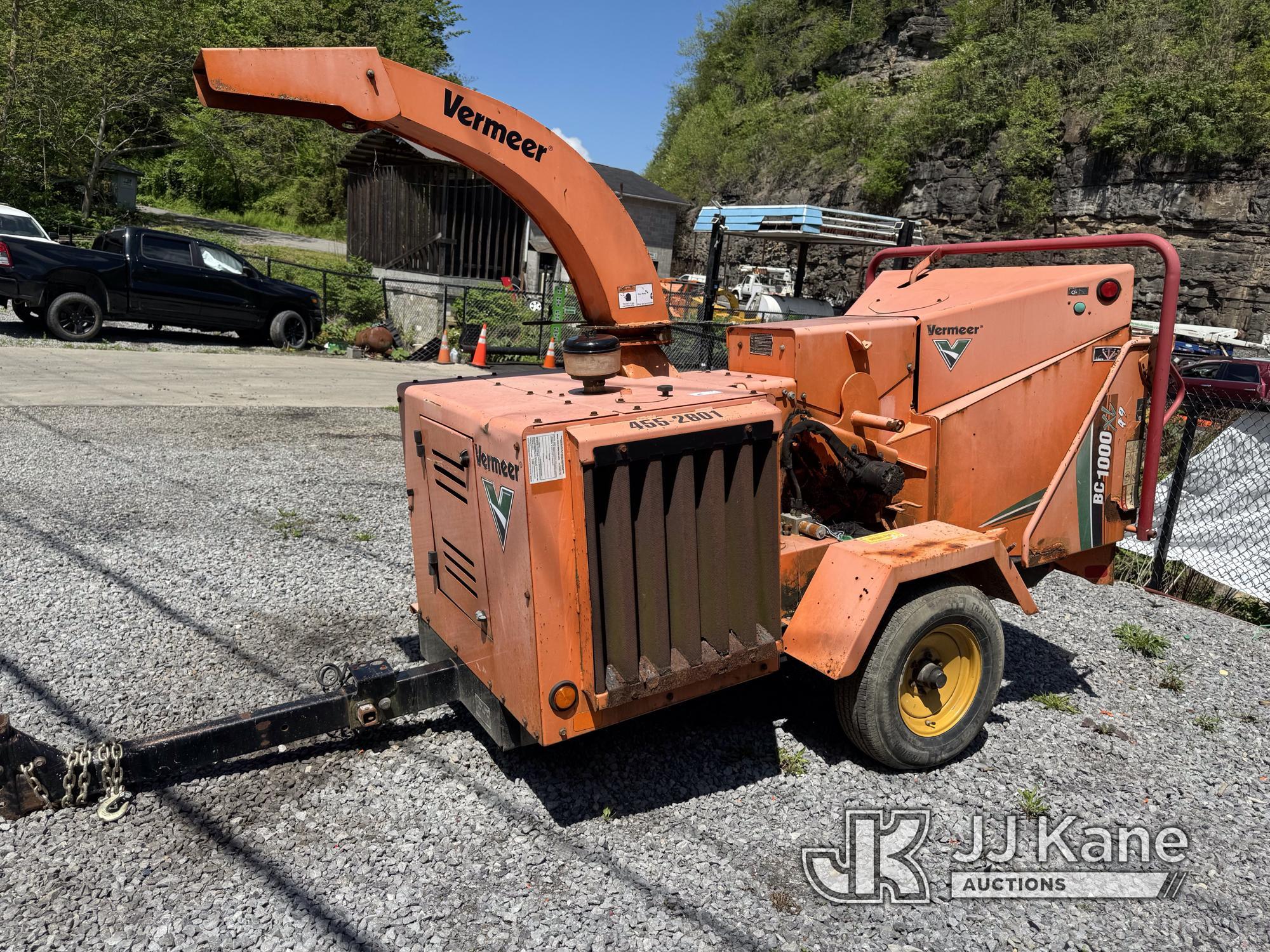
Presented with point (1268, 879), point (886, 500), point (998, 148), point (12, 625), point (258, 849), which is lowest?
point (1268, 879)

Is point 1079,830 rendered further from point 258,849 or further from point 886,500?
point 258,849

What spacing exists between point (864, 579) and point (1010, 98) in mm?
28568

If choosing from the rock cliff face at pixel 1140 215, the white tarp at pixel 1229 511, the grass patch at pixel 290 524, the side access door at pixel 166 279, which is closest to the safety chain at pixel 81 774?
the grass patch at pixel 290 524

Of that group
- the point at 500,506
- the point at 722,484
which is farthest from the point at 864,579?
the point at 500,506

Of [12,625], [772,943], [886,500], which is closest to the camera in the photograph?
[772,943]

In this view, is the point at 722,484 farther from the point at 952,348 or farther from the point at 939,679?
the point at 952,348

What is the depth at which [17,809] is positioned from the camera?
3148 millimetres

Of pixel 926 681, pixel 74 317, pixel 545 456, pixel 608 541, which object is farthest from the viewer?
pixel 74 317

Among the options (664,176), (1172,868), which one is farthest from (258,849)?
(664,176)

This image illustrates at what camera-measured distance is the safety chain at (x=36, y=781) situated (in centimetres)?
307

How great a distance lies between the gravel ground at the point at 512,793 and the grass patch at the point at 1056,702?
56 millimetres

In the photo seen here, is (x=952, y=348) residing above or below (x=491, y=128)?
below

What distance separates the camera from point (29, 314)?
46.6 feet

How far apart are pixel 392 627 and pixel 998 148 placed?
27474mm
